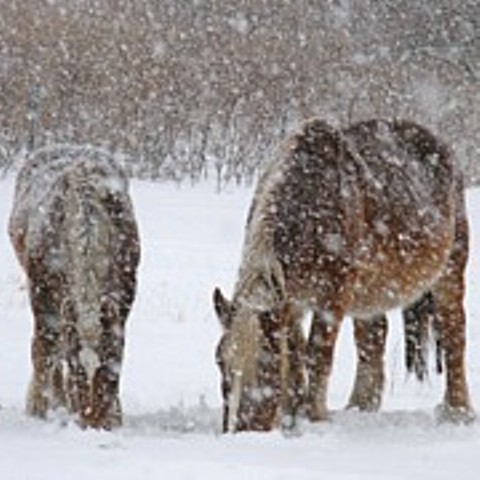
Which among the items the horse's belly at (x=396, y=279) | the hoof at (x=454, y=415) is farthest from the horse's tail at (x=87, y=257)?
the hoof at (x=454, y=415)

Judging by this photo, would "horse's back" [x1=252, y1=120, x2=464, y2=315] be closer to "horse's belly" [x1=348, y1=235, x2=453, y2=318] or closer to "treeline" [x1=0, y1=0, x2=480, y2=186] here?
"horse's belly" [x1=348, y1=235, x2=453, y2=318]

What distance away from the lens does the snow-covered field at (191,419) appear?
4660 mm

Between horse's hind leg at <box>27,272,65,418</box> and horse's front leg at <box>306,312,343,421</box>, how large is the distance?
120cm

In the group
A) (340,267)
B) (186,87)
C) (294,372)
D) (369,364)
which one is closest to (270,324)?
(340,267)

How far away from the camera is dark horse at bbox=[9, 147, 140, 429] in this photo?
227 inches

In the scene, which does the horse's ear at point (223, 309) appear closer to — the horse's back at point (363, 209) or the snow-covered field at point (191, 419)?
the horse's back at point (363, 209)

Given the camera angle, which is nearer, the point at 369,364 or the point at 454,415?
the point at 454,415

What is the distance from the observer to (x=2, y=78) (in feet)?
61.5

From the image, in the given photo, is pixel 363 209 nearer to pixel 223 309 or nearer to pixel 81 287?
pixel 223 309

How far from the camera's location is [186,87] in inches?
789

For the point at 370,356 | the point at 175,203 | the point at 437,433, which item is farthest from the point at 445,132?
the point at 437,433

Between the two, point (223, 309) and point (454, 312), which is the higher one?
point (454, 312)

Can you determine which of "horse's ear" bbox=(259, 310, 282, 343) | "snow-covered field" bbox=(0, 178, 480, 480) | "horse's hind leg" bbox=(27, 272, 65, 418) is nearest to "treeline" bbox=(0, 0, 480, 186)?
"snow-covered field" bbox=(0, 178, 480, 480)

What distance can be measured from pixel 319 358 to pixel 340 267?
1.48 ft
